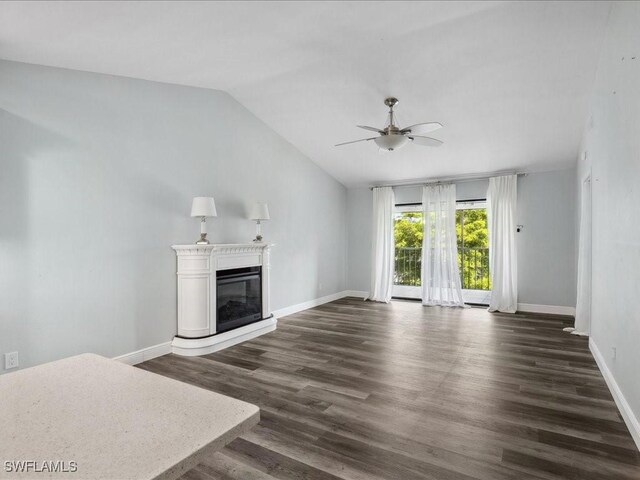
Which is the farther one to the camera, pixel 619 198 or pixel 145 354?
pixel 145 354

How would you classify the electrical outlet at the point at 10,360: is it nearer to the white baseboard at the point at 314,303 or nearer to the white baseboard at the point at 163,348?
the white baseboard at the point at 163,348

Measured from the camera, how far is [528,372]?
134 inches

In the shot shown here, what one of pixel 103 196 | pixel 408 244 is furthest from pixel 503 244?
pixel 103 196

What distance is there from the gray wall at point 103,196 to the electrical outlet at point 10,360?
46 mm

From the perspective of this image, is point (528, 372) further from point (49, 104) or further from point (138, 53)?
point (49, 104)

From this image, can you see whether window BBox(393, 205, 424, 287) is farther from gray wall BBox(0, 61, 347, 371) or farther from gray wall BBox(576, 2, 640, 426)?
gray wall BBox(576, 2, 640, 426)

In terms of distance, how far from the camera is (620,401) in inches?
104

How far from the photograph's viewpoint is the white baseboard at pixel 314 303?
583 centimetres

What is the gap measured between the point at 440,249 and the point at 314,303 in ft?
8.40

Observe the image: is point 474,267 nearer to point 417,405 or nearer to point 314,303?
point 314,303

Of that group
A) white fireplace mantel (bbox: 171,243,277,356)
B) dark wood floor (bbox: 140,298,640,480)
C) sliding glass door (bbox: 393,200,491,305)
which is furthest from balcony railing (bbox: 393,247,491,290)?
white fireplace mantel (bbox: 171,243,277,356)

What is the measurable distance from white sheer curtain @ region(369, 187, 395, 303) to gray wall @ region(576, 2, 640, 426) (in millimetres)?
3738

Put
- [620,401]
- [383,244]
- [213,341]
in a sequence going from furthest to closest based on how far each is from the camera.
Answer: [383,244] < [213,341] < [620,401]

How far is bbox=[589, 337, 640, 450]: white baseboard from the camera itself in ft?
7.40
